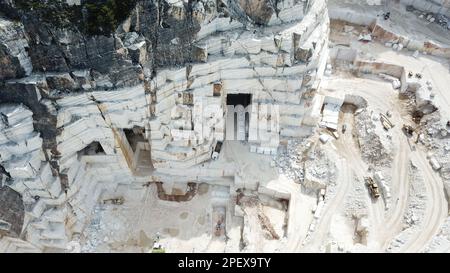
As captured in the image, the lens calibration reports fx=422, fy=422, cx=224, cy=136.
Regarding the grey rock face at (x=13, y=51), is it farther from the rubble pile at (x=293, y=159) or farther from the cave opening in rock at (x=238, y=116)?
the rubble pile at (x=293, y=159)

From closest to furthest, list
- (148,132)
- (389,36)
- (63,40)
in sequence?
(63,40) → (148,132) → (389,36)

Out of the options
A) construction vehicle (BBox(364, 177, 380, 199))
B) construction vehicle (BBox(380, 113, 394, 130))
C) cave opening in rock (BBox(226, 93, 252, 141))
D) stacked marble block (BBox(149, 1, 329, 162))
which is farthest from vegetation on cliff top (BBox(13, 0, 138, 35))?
construction vehicle (BBox(380, 113, 394, 130))

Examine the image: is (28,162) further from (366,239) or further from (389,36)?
(389,36)

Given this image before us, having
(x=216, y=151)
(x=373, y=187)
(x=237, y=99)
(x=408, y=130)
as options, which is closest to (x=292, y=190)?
(x=373, y=187)

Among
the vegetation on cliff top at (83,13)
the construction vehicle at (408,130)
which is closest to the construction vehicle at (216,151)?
the vegetation on cliff top at (83,13)

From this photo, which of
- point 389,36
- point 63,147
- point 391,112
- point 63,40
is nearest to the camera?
point 63,40

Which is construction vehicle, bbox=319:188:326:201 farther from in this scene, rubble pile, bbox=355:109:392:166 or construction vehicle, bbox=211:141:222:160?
construction vehicle, bbox=211:141:222:160

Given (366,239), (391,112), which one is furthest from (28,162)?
(391,112)
